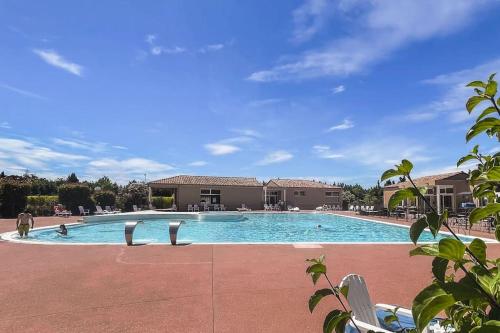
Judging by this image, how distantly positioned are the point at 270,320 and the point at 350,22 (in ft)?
35.4

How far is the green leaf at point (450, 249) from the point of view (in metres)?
0.87

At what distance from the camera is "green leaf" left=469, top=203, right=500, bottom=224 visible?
917 millimetres

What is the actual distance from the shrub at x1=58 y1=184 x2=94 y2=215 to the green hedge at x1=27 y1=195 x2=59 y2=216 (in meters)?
0.87

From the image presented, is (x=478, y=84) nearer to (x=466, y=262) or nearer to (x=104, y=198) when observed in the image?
(x=466, y=262)

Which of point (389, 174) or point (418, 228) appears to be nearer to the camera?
point (418, 228)

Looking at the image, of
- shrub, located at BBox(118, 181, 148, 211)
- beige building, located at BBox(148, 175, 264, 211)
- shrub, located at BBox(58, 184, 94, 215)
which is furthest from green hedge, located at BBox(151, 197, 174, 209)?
shrub, located at BBox(58, 184, 94, 215)

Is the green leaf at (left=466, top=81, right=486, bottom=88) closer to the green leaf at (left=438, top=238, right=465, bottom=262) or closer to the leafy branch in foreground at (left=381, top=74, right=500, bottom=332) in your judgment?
the leafy branch in foreground at (left=381, top=74, right=500, bottom=332)

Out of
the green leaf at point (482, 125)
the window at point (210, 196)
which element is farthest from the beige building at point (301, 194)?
the green leaf at point (482, 125)

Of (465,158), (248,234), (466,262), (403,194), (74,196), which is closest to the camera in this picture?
(466,262)

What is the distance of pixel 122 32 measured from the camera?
47.9 ft

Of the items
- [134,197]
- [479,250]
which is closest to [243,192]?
[134,197]

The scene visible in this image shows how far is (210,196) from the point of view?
40.7 metres

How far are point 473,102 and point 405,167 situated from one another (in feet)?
1.15

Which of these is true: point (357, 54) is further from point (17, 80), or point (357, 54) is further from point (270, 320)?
point (17, 80)
